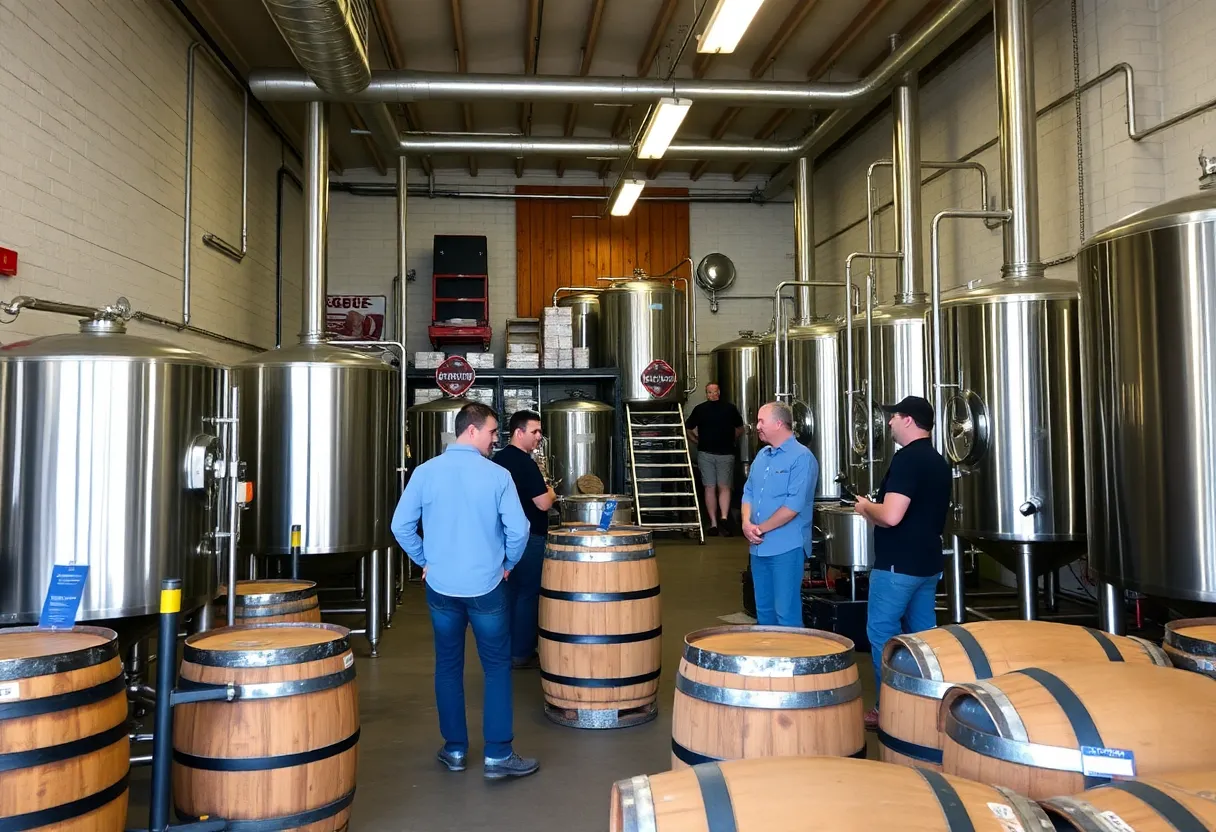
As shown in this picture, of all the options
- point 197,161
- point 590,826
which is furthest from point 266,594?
point 197,161

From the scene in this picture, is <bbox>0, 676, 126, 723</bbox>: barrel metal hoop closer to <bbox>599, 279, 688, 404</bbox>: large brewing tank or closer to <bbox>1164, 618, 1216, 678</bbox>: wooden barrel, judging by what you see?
<bbox>1164, 618, 1216, 678</bbox>: wooden barrel

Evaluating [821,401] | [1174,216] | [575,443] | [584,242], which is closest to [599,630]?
[1174,216]

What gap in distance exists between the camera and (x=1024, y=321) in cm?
503

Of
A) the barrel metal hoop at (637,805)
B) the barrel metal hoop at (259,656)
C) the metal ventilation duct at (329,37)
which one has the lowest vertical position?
the barrel metal hoop at (259,656)

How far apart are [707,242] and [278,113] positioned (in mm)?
6111

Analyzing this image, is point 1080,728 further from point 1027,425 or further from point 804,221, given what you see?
point 804,221

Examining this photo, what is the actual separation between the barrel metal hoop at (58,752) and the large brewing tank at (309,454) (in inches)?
122

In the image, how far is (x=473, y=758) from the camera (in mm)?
3834

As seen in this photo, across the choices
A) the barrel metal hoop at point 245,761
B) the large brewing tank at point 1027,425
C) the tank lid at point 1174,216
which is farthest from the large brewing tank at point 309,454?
the tank lid at point 1174,216

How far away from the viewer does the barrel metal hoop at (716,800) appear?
1.33 metres

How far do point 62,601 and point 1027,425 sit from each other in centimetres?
459

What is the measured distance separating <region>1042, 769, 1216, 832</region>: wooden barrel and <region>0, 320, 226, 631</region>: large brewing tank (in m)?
3.25

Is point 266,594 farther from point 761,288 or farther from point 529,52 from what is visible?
point 761,288

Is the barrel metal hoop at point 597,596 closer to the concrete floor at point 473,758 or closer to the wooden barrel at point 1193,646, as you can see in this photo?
the concrete floor at point 473,758
